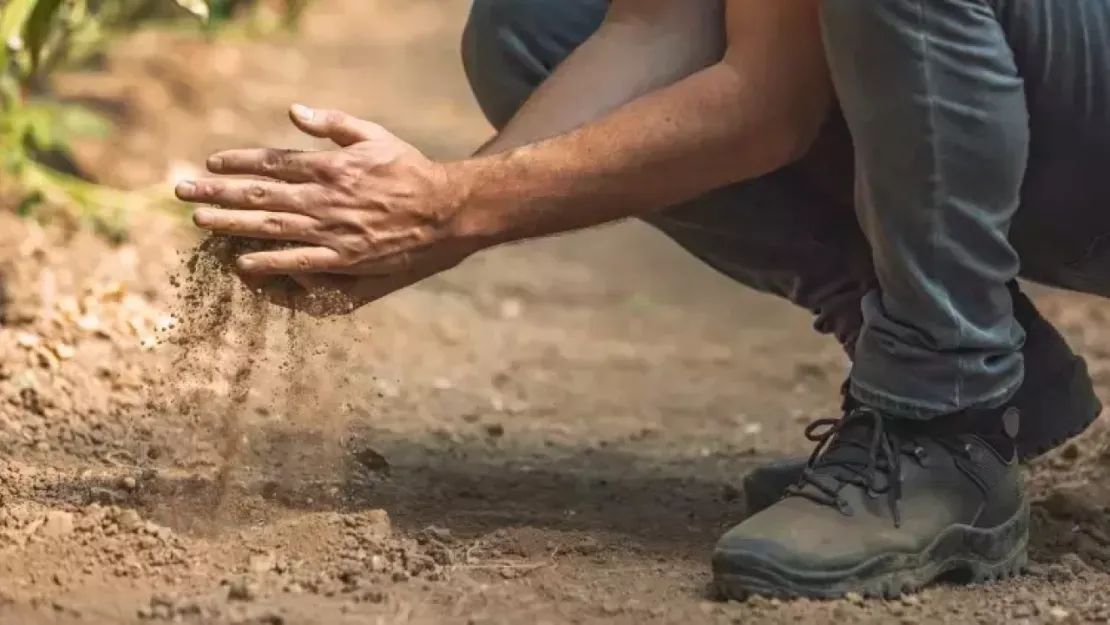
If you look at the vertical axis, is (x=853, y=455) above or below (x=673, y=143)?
below

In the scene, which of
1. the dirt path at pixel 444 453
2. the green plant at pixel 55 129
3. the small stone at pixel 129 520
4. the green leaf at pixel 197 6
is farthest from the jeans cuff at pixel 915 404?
the green plant at pixel 55 129

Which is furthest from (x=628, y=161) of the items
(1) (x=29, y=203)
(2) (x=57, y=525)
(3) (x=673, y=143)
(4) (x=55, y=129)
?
(4) (x=55, y=129)

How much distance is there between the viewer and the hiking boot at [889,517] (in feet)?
3.99

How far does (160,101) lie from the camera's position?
3723 millimetres

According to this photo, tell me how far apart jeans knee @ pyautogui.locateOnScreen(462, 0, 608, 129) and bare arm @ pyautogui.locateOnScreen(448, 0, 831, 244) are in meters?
0.22

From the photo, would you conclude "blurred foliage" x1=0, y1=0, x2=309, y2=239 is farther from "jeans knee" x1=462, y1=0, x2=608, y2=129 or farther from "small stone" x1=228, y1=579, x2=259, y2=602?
"small stone" x1=228, y1=579, x2=259, y2=602

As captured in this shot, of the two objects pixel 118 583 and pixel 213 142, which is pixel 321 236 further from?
pixel 213 142

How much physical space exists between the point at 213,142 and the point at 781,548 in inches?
103

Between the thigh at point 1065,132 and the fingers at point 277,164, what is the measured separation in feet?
1.87

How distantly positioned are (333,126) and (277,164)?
→ 55mm

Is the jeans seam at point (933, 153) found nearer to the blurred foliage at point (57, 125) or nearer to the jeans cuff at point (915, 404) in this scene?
the jeans cuff at point (915, 404)

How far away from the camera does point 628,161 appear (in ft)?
4.24

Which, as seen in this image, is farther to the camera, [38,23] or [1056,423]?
[38,23]

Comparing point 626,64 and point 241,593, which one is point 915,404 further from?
point 241,593
